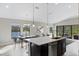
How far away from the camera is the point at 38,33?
8.68 feet

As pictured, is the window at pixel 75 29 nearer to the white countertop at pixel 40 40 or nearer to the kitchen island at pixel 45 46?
the kitchen island at pixel 45 46

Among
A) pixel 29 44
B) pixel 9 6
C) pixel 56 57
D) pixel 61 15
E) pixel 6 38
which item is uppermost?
pixel 9 6

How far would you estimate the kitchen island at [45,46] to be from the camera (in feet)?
8.51

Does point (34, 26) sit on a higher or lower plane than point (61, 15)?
lower

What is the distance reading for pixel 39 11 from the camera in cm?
262

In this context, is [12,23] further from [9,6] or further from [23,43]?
[23,43]

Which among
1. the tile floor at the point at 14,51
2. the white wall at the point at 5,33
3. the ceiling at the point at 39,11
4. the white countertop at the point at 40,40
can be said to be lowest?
the tile floor at the point at 14,51

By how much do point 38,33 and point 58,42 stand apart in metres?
0.58

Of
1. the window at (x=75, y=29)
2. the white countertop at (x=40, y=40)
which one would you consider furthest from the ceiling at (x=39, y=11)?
the white countertop at (x=40, y=40)

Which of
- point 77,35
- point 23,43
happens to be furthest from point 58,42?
point 23,43

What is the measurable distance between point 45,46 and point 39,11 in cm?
92

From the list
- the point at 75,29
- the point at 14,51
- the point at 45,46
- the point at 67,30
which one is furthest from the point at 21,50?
the point at 75,29

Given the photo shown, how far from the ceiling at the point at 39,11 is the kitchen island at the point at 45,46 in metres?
0.52

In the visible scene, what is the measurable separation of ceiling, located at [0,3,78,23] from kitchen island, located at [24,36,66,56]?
20.6 inches
